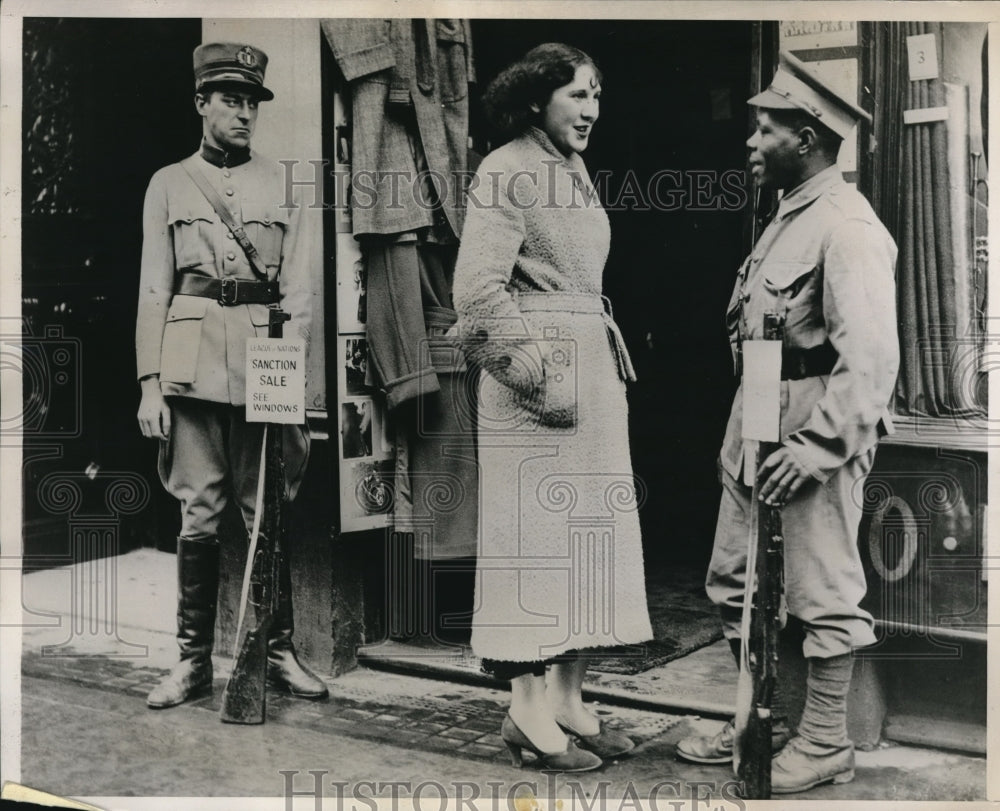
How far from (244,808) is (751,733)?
1952 mm

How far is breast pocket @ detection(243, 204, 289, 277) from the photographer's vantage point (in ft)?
15.1

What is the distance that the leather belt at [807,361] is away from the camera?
4133mm

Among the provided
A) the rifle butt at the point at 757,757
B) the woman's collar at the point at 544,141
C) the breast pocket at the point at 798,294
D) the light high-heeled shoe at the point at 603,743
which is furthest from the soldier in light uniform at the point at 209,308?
the breast pocket at the point at 798,294

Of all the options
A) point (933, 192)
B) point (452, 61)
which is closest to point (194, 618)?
point (452, 61)

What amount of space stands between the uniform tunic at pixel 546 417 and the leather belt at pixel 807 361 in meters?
0.62

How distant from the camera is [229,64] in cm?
457

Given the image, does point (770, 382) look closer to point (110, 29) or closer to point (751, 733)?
point (751, 733)

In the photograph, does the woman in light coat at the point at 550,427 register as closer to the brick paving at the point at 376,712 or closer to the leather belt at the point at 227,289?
the brick paving at the point at 376,712

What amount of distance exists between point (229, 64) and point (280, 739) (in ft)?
8.86

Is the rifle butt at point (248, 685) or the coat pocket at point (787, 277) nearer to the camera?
the coat pocket at point (787, 277)

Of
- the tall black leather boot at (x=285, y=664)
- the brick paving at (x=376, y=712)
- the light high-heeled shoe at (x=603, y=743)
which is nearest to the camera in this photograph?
the light high-heeled shoe at (x=603, y=743)

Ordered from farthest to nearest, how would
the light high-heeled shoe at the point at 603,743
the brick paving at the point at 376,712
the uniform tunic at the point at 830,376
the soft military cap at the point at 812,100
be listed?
the brick paving at the point at 376,712 → the light high-heeled shoe at the point at 603,743 → the soft military cap at the point at 812,100 → the uniform tunic at the point at 830,376

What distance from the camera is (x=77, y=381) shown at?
4.67 metres

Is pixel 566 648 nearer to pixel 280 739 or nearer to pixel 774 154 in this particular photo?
pixel 280 739
